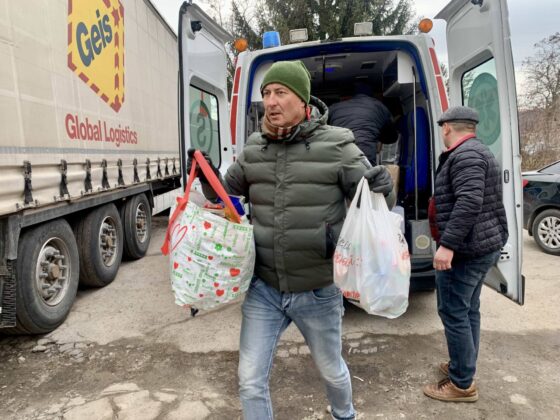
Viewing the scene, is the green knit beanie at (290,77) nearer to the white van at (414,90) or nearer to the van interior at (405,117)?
the white van at (414,90)

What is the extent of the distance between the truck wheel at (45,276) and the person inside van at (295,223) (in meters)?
2.22

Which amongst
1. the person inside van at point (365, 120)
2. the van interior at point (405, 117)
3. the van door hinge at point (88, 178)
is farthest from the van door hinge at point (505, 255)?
the van door hinge at point (88, 178)

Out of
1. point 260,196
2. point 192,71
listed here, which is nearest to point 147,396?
point 260,196

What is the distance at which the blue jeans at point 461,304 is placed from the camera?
238cm

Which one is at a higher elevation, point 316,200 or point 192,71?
point 192,71

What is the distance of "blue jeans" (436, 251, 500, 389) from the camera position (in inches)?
93.7

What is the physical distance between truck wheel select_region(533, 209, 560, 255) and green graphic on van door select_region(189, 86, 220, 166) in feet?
14.9

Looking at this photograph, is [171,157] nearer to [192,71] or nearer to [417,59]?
[192,71]

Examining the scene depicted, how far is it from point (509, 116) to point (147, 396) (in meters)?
2.83

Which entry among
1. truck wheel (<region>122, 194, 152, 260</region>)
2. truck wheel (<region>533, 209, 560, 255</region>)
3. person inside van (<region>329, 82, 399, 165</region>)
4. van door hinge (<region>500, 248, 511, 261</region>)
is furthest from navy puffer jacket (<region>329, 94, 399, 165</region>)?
truck wheel (<region>533, 209, 560, 255</region>)

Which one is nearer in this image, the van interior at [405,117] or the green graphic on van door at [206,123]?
the van interior at [405,117]

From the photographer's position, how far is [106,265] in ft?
15.9

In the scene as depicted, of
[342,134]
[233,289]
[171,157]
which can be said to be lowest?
[233,289]

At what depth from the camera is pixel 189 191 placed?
1998 millimetres
